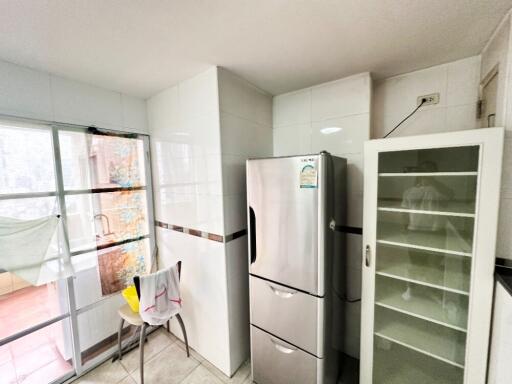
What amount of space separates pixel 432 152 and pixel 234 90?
1380 mm

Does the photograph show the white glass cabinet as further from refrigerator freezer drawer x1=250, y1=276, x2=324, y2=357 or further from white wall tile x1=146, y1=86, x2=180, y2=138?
white wall tile x1=146, y1=86, x2=180, y2=138

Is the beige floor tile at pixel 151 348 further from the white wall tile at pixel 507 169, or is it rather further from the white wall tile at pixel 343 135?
the white wall tile at pixel 507 169

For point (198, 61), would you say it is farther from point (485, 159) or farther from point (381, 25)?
point (485, 159)

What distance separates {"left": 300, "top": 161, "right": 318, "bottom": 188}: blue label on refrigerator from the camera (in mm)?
1226

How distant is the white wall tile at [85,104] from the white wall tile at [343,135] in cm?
174

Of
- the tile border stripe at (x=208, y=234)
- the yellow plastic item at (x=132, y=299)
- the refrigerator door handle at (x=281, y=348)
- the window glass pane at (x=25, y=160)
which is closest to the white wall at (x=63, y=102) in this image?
the window glass pane at (x=25, y=160)

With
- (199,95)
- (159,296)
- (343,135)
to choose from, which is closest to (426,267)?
(343,135)

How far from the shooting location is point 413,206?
1.34 meters

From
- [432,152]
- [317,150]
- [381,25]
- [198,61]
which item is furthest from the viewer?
[317,150]

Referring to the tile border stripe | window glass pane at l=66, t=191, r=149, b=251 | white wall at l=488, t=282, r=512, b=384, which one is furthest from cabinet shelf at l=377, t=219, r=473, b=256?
window glass pane at l=66, t=191, r=149, b=251

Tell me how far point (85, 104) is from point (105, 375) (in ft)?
7.07

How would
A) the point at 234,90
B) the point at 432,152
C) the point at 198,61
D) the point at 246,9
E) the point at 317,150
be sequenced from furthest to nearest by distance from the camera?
the point at 317,150 < the point at 234,90 < the point at 198,61 < the point at 432,152 < the point at 246,9

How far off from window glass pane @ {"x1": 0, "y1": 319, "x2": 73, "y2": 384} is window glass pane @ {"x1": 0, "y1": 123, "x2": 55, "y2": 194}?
3.51ft

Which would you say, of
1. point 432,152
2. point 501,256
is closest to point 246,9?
point 432,152
